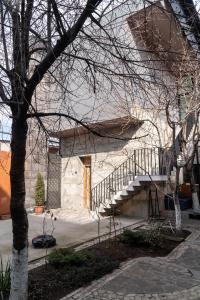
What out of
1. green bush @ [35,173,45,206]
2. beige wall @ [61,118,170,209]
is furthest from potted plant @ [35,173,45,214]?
beige wall @ [61,118,170,209]

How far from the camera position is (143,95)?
4840mm

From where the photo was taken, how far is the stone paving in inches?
172

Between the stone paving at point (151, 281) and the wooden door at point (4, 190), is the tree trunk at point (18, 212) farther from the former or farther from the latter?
the wooden door at point (4, 190)

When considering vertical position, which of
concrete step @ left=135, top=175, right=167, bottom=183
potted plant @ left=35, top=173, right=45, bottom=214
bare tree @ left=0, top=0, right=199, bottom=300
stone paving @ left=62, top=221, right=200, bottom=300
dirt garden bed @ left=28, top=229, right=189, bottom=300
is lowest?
stone paving @ left=62, top=221, right=200, bottom=300

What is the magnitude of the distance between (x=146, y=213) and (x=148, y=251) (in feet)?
15.9

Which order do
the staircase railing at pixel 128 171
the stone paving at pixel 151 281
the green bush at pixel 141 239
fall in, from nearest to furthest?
the stone paving at pixel 151 281, the green bush at pixel 141 239, the staircase railing at pixel 128 171

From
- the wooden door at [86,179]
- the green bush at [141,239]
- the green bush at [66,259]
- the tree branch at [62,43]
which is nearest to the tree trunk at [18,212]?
the tree branch at [62,43]

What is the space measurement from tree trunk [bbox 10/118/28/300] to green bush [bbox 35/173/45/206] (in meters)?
10.0

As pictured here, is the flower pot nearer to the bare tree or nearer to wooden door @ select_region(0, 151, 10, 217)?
wooden door @ select_region(0, 151, 10, 217)

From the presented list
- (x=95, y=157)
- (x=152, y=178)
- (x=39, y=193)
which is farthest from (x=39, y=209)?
(x=152, y=178)

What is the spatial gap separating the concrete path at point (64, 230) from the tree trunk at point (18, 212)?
2.42 metres

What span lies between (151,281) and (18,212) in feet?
8.31

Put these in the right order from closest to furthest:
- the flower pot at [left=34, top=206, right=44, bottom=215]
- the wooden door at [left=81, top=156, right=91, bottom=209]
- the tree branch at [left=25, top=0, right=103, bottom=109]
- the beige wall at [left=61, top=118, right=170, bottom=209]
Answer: the tree branch at [left=25, top=0, right=103, bottom=109], the beige wall at [left=61, top=118, right=170, bottom=209], the flower pot at [left=34, top=206, right=44, bottom=215], the wooden door at [left=81, top=156, right=91, bottom=209]

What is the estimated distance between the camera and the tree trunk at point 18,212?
3.79 m
